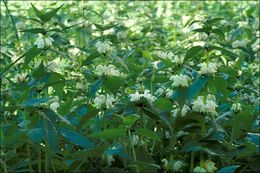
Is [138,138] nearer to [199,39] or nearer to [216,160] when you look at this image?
[216,160]

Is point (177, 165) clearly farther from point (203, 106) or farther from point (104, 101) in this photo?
point (104, 101)

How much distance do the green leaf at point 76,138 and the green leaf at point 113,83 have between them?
0.23 metres

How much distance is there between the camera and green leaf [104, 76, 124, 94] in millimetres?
1780

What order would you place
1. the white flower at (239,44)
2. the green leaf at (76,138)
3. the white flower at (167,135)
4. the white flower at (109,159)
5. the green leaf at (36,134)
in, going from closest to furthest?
the green leaf at (36,134)
the green leaf at (76,138)
the white flower at (109,159)
the white flower at (167,135)
the white flower at (239,44)

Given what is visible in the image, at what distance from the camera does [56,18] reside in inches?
149

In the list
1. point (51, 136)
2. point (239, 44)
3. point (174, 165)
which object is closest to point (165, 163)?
point (174, 165)

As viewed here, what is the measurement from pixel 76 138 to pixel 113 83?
28 centimetres

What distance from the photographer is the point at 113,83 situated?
1794 mm

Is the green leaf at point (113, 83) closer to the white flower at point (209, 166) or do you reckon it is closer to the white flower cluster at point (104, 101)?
the white flower cluster at point (104, 101)

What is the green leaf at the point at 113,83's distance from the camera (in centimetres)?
178

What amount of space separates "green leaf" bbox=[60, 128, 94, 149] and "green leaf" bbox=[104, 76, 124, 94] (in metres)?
0.23

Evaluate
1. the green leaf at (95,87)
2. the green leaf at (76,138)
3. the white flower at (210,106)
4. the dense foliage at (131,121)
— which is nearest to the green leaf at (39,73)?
the dense foliage at (131,121)

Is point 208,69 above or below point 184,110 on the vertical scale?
above

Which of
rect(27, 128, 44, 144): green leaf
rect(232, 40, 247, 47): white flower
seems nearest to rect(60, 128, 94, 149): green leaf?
rect(27, 128, 44, 144): green leaf
